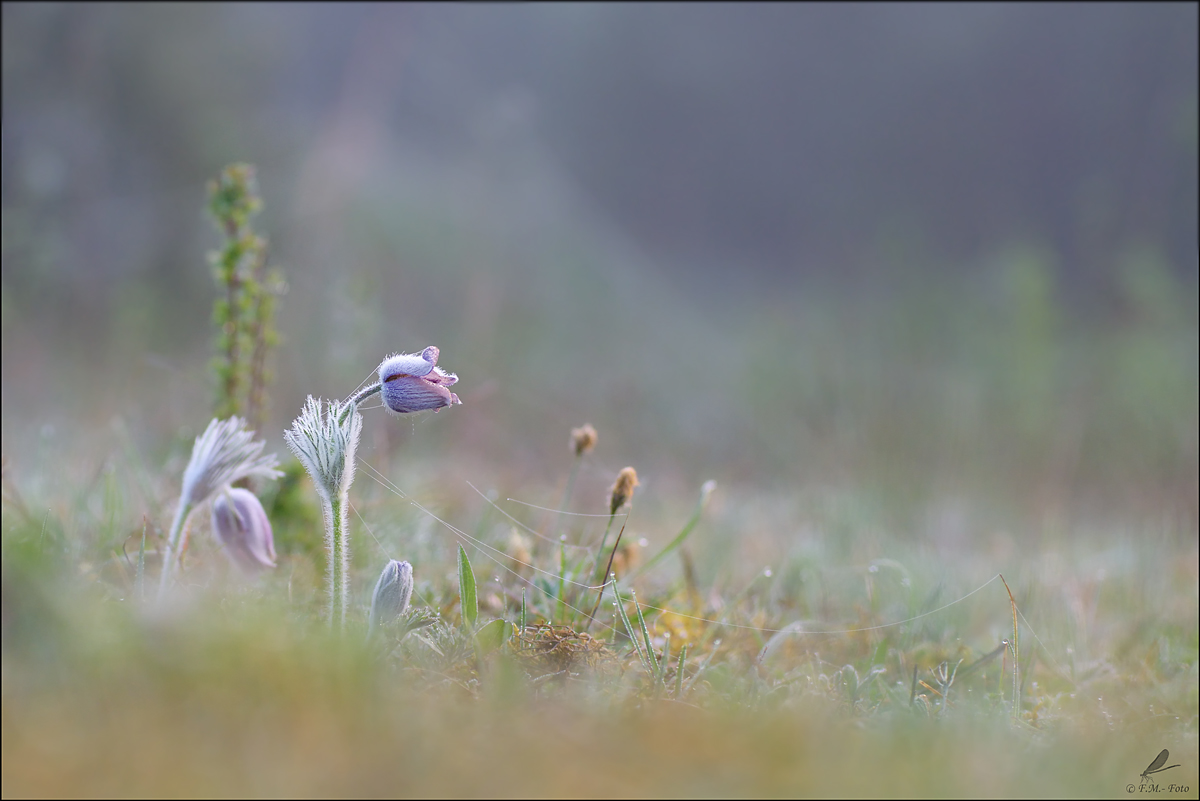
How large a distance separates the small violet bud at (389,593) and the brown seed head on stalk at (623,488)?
1.53 ft

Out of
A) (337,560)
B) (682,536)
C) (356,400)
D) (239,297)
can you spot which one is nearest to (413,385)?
(356,400)

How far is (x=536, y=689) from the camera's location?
1.14m

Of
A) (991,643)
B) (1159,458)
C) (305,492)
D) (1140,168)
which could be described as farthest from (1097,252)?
(305,492)

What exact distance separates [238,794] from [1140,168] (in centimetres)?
1256

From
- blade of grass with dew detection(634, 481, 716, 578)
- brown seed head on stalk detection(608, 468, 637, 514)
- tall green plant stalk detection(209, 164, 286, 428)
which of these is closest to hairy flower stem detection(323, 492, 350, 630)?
brown seed head on stalk detection(608, 468, 637, 514)

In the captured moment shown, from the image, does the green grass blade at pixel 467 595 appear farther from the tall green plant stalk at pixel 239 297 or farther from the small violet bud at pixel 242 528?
the tall green plant stalk at pixel 239 297

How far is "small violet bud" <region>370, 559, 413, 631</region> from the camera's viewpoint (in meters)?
1.19

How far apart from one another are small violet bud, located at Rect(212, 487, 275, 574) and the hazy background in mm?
997

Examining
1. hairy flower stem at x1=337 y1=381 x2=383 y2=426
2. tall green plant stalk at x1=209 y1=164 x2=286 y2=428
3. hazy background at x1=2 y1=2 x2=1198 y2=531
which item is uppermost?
hazy background at x1=2 y1=2 x2=1198 y2=531

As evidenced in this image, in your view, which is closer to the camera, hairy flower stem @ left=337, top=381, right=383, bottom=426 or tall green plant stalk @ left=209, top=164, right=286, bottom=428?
hairy flower stem @ left=337, top=381, right=383, bottom=426

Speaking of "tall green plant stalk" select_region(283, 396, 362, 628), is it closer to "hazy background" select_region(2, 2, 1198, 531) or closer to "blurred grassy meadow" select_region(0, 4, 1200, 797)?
"blurred grassy meadow" select_region(0, 4, 1200, 797)

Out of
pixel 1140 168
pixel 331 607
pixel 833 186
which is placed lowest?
pixel 331 607

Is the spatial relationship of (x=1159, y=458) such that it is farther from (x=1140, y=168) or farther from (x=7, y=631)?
(x=1140, y=168)

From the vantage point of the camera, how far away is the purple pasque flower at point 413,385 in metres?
1.31
